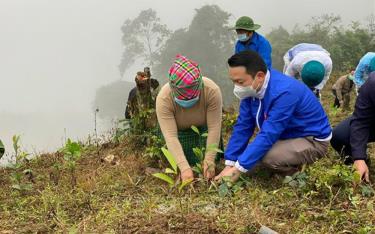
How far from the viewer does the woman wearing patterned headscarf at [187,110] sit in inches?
128

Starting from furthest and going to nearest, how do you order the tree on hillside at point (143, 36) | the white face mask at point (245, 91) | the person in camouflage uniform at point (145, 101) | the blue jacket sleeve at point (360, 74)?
the tree on hillside at point (143, 36), the blue jacket sleeve at point (360, 74), the person in camouflage uniform at point (145, 101), the white face mask at point (245, 91)

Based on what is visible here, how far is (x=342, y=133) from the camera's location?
134 inches

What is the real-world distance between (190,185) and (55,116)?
65349 millimetres

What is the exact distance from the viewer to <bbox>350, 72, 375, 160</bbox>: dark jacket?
301cm

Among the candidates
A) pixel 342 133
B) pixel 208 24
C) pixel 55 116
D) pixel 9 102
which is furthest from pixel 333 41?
pixel 9 102

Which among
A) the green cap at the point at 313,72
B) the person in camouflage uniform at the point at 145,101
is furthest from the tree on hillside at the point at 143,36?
the green cap at the point at 313,72

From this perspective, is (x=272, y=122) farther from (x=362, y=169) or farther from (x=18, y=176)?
(x=18, y=176)

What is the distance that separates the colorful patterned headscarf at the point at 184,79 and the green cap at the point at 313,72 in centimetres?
158

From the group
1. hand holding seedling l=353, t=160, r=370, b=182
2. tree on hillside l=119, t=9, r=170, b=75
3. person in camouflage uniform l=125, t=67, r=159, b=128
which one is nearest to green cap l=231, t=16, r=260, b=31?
person in camouflage uniform l=125, t=67, r=159, b=128

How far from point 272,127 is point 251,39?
97.5 inches

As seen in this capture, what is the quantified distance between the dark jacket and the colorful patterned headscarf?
117 centimetres

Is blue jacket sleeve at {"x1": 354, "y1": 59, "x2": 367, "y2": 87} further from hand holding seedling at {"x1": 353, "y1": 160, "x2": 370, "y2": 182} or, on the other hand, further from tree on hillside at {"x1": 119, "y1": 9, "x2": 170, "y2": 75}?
tree on hillside at {"x1": 119, "y1": 9, "x2": 170, "y2": 75}

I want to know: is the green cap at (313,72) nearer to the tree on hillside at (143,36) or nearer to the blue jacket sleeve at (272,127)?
the blue jacket sleeve at (272,127)

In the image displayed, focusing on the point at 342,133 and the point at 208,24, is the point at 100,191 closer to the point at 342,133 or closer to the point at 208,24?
the point at 342,133
